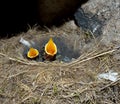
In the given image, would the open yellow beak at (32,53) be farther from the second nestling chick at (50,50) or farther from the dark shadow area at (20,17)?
the dark shadow area at (20,17)

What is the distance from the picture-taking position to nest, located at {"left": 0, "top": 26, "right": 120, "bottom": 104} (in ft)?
6.74

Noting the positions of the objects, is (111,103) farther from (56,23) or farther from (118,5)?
(56,23)

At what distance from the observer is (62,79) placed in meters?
2.15

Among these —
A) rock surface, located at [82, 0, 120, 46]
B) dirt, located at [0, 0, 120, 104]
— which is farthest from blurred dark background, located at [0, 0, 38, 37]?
rock surface, located at [82, 0, 120, 46]

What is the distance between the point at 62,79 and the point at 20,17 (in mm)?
1093

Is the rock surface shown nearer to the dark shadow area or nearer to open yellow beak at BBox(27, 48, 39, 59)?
the dark shadow area

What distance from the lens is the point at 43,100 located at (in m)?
2.04

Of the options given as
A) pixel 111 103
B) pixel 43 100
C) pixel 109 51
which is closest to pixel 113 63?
pixel 109 51

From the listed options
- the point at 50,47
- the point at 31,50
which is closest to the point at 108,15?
the point at 50,47

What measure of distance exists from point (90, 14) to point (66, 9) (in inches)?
9.7

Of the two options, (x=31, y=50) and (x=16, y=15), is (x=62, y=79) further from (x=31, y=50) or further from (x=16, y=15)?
(x=16, y=15)

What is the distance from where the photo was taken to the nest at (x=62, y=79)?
2.05 metres

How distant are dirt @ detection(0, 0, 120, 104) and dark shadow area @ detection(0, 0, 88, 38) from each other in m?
0.17

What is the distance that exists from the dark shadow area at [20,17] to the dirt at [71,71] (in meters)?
0.17
